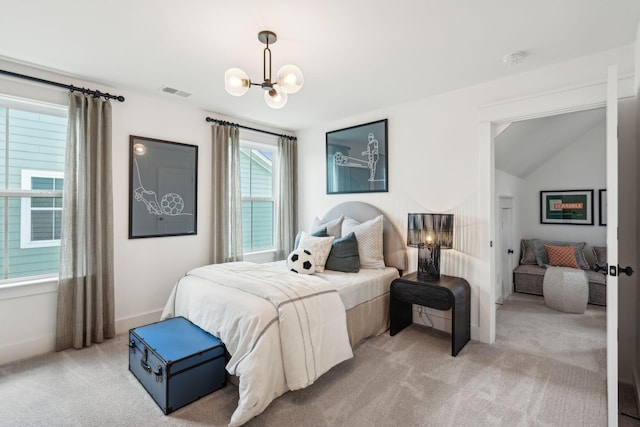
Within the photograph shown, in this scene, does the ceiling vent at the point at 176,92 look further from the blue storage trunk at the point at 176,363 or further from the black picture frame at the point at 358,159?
the blue storage trunk at the point at 176,363

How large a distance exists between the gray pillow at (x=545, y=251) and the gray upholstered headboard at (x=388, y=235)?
2742mm

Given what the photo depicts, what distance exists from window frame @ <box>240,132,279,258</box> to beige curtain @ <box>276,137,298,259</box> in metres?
0.07

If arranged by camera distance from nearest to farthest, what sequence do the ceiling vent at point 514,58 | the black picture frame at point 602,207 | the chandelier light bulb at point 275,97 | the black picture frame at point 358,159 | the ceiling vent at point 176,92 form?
the chandelier light bulb at point 275,97 < the ceiling vent at point 514,58 < the ceiling vent at point 176,92 < the black picture frame at point 358,159 < the black picture frame at point 602,207

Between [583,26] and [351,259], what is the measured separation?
2.55 m

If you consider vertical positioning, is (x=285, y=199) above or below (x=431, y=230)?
above

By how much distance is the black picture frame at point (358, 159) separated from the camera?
3703 millimetres

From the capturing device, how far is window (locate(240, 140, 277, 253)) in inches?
169

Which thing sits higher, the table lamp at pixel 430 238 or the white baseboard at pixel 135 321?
the table lamp at pixel 430 238

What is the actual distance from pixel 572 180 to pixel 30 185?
691 cm

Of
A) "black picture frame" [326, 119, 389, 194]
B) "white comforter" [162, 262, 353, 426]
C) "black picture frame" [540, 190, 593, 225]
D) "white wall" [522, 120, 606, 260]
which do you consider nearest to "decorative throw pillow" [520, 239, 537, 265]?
"white wall" [522, 120, 606, 260]

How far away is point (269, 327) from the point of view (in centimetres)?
198

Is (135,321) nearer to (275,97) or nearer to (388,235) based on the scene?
(275,97)

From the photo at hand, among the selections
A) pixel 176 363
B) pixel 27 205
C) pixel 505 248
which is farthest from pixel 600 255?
pixel 27 205

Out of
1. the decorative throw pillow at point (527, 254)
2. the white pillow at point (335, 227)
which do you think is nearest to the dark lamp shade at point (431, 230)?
the white pillow at point (335, 227)
